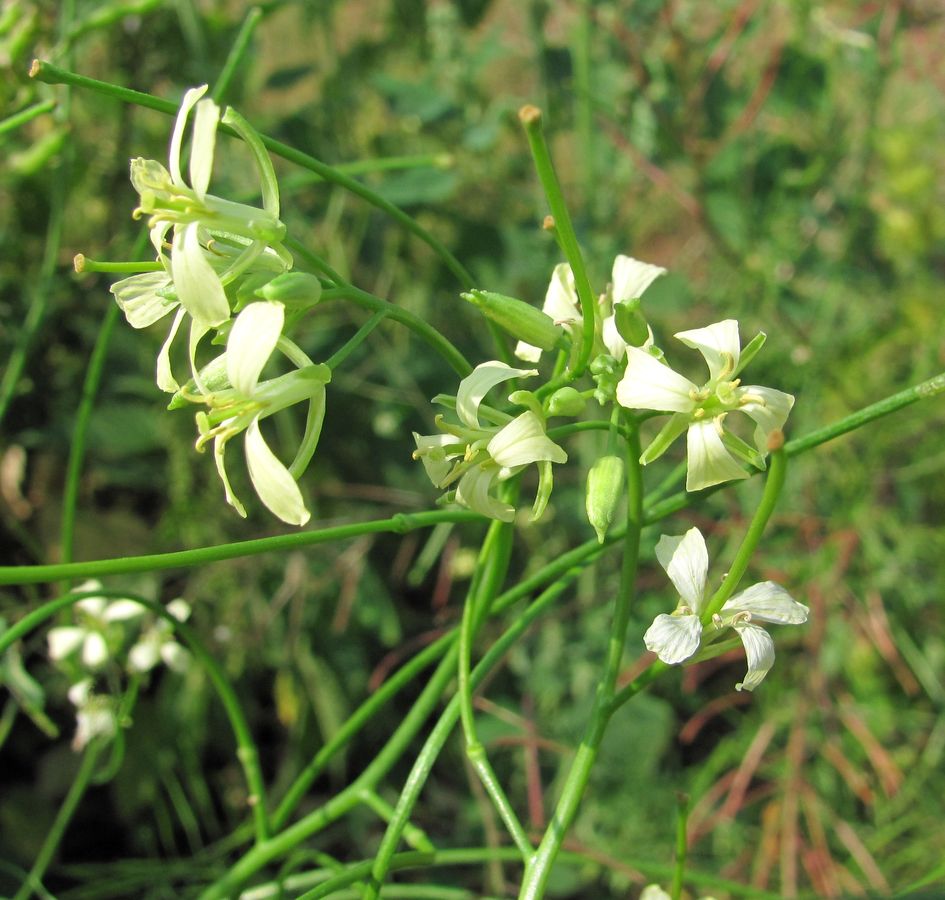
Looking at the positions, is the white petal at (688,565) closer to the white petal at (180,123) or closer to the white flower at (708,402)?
the white flower at (708,402)

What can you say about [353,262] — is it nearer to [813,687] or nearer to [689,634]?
[813,687]

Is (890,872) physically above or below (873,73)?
below

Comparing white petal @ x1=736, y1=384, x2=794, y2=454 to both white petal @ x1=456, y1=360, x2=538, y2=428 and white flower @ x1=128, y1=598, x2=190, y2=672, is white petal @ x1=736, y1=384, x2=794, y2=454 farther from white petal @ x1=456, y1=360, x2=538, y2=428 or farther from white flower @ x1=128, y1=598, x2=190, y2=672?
white flower @ x1=128, y1=598, x2=190, y2=672

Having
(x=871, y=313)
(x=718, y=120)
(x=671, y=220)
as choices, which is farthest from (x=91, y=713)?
(x=671, y=220)

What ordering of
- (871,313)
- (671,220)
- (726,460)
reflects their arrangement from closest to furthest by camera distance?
(726,460), (871,313), (671,220)

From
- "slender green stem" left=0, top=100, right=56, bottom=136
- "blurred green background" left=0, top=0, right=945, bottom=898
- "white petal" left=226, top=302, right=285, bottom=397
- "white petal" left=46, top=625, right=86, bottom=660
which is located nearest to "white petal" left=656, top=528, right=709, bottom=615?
"white petal" left=226, top=302, right=285, bottom=397

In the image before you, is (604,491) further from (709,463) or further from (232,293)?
(232,293)

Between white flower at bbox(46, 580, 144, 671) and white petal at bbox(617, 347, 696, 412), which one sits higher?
white petal at bbox(617, 347, 696, 412)
